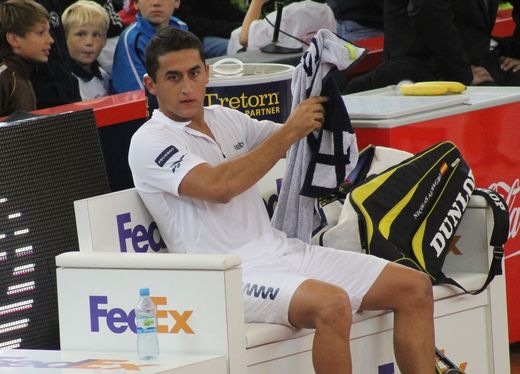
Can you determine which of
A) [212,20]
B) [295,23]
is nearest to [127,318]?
[295,23]

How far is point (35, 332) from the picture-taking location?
473cm

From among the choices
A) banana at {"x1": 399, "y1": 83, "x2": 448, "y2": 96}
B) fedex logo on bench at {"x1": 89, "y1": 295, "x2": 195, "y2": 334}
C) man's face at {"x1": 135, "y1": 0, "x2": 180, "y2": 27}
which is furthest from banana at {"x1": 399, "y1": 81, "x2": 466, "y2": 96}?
fedex logo on bench at {"x1": 89, "y1": 295, "x2": 195, "y2": 334}

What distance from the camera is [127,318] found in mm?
4078

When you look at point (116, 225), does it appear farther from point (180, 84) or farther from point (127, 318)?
point (180, 84)

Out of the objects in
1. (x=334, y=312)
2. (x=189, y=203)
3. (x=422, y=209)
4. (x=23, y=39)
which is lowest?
(x=334, y=312)

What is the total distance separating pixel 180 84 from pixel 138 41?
278cm

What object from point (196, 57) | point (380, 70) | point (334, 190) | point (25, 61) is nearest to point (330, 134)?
point (334, 190)

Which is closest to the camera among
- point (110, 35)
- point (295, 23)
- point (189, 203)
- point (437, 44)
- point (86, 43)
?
point (189, 203)

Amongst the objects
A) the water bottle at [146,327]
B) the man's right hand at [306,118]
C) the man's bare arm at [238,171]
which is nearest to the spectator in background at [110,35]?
the man's right hand at [306,118]

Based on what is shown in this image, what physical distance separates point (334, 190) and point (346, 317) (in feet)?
2.19

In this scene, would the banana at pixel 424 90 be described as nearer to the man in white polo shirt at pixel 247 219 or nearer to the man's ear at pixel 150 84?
the man in white polo shirt at pixel 247 219

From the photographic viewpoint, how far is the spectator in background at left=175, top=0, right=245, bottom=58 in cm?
868

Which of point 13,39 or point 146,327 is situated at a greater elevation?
point 13,39

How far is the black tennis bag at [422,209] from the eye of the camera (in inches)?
179
